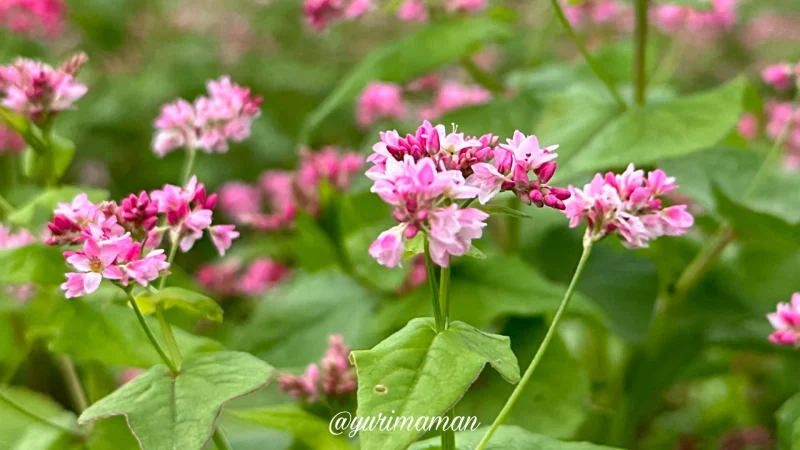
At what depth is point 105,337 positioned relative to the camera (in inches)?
32.6

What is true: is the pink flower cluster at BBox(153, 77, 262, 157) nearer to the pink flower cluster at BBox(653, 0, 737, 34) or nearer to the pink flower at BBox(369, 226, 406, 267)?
the pink flower at BBox(369, 226, 406, 267)

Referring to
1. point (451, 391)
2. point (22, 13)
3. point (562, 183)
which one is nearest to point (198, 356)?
point (451, 391)

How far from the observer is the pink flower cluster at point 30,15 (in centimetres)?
134

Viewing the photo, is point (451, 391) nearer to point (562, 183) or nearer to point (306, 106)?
point (562, 183)

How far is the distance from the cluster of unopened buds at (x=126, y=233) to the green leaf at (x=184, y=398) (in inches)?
3.1

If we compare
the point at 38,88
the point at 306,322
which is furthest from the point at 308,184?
the point at 38,88

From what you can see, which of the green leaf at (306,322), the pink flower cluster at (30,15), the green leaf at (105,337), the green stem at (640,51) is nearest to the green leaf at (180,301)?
the green leaf at (105,337)

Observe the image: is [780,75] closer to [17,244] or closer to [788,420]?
[788,420]

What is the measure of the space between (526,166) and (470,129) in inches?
21.2

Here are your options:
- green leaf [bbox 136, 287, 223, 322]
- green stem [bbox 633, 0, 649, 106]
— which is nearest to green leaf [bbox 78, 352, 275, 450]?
green leaf [bbox 136, 287, 223, 322]

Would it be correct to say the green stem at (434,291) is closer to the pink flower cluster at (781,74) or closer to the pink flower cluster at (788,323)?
the pink flower cluster at (788,323)

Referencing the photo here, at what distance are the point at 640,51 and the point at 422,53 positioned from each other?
28cm

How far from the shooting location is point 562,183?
88 centimetres

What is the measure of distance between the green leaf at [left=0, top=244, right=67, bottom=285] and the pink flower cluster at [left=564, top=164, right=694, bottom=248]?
52 centimetres
